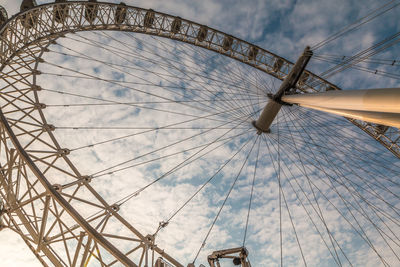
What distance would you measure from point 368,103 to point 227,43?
21.3 metres

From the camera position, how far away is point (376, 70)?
14.9 meters

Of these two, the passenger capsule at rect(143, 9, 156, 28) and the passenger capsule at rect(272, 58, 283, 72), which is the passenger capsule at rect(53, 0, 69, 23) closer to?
the passenger capsule at rect(143, 9, 156, 28)

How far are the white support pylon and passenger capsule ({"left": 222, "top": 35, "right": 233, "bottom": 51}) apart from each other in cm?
1810

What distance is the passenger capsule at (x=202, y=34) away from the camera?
79.9ft

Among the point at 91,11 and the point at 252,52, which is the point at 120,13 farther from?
the point at 252,52

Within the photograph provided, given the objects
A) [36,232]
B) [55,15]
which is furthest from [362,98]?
[55,15]

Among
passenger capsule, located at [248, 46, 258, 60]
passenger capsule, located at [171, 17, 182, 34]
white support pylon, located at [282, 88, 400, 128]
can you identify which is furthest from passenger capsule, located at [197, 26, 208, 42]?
white support pylon, located at [282, 88, 400, 128]

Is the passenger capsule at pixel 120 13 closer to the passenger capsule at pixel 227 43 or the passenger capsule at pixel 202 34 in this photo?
the passenger capsule at pixel 202 34

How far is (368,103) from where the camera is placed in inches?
215

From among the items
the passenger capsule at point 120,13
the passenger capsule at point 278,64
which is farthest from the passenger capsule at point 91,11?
the passenger capsule at point 278,64

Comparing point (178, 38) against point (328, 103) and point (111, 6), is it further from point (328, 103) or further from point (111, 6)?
point (328, 103)

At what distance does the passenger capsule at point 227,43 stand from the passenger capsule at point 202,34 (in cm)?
206

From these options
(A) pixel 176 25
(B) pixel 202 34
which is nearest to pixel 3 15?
(A) pixel 176 25

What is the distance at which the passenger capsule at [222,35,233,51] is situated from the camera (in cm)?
2475
